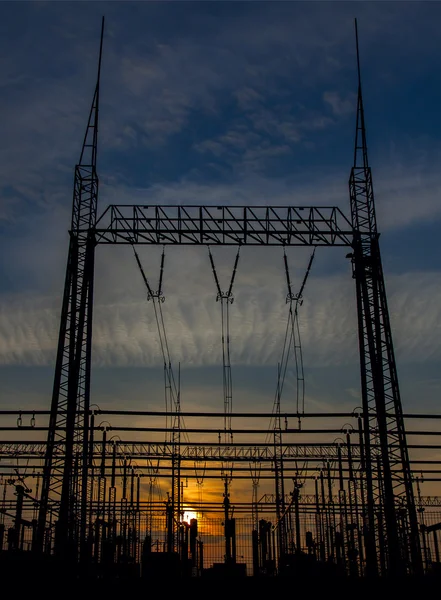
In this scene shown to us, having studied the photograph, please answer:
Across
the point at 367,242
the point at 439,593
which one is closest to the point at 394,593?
the point at 439,593

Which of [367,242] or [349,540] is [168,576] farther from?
[367,242]

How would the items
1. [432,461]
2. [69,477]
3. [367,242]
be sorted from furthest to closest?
[432,461] < [367,242] < [69,477]

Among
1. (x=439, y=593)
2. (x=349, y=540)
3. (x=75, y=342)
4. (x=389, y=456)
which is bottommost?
(x=439, y=593)

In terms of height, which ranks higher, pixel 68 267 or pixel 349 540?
pixel 68 267

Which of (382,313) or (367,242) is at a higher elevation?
(367,242)

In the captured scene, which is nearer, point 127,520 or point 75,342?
point 75,342

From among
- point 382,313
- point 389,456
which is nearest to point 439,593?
point 389,456

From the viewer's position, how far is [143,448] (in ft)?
109

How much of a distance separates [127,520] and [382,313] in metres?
15.9

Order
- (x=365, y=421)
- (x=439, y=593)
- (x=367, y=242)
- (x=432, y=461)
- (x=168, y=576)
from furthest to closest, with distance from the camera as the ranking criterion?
(x=432, y=461), (x=367, y=242), (x=365, y=421), (x=168, y=576), (x=439, y=593)

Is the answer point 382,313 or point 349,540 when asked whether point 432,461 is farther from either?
point 382,313

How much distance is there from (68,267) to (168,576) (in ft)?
39.2

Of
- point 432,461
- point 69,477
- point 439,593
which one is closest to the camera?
point 439,593

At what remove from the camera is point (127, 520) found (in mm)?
35281
